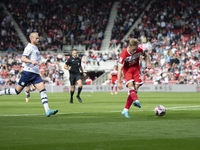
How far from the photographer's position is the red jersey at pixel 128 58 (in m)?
12.0

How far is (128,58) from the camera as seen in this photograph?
12.2 metres

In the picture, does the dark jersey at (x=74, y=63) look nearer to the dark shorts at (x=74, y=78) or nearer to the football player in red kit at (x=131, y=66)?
→ the dark shorts at (x=74, y=78)

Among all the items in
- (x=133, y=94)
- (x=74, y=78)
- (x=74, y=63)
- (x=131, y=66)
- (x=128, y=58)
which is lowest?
(x=133, y=94)

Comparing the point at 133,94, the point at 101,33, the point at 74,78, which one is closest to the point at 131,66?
the point at 133,94

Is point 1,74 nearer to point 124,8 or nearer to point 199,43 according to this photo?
point 124,8

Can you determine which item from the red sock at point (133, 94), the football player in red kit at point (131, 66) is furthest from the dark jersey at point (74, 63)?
the red sock at point (133, 94)

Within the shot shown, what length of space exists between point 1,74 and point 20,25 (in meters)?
9.53

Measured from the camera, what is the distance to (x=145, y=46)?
4284 centimetres

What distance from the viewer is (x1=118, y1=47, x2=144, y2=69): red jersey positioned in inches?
473

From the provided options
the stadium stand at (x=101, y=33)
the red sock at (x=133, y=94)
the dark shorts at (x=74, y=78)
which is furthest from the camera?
the stadium stand at (x=101, y=33)

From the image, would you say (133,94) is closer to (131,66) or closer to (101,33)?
(131,66)

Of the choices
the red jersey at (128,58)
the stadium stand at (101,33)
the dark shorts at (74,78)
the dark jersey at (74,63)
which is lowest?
the dark shorts at (74,78)

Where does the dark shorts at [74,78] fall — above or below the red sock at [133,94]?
above

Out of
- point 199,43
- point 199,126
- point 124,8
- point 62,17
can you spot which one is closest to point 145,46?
point 199,43
